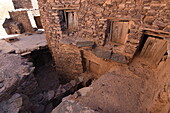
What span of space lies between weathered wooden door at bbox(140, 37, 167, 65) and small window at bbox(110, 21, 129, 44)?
2.58 ft

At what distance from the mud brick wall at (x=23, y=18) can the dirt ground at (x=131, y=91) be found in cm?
975

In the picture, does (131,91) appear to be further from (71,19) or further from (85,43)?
(71,19)

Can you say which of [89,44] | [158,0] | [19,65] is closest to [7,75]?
[19,65]

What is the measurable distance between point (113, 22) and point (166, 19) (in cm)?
154

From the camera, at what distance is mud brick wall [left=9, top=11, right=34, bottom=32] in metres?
9.49

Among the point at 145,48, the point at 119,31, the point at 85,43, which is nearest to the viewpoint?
the point at 145,48

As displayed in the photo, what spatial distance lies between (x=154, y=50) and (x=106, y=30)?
1.78m

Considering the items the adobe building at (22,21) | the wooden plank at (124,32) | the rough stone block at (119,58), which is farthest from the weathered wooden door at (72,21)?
the adobe building at (22,21)

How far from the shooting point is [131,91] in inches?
113

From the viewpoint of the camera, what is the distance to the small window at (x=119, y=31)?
11.5 ft

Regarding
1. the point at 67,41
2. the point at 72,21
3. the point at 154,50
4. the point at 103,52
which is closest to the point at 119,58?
the point at 103,52

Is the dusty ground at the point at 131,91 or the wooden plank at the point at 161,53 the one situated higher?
the wooden plank at the point at 161,53

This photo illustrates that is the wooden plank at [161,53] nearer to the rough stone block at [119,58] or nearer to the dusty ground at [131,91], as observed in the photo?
the dusty ground at [131,91]

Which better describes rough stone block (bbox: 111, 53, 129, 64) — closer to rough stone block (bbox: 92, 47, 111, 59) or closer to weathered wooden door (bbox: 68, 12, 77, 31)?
rough stone block (bbox: 92, 47, 111, 59)
